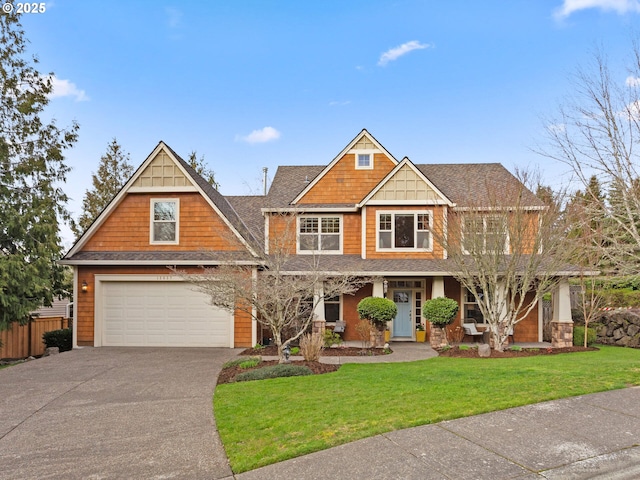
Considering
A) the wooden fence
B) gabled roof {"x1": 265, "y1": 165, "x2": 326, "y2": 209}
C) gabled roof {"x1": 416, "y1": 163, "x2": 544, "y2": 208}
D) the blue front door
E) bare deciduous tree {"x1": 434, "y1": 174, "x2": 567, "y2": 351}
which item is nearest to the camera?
bare deciduous tree {"x1": 434, "y1": 174, "x2": 567, "y2": 351}

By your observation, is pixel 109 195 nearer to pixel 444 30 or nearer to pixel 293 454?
pixel 444 30

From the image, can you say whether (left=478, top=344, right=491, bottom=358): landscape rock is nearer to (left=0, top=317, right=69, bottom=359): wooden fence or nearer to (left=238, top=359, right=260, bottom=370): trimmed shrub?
(left=238, top=359, right=260, bottom=370): trimmed shrub

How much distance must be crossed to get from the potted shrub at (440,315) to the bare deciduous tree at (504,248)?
2.86 feet

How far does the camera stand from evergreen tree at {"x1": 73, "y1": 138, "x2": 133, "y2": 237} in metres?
29.6

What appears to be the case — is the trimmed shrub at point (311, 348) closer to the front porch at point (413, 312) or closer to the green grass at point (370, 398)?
the green grass at point (370, 398)

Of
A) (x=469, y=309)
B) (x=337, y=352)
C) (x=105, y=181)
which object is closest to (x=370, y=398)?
(x=337, y=352)

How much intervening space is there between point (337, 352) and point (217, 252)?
5.28 m

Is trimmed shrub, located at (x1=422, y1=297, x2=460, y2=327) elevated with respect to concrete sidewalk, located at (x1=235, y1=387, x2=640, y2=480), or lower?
elevated

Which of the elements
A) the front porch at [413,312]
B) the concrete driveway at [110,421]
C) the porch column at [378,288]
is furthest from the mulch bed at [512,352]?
the concrete driveway at [110,421]

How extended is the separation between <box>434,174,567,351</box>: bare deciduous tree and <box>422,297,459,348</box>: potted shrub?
2.86ft

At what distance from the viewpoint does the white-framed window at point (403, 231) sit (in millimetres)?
15055

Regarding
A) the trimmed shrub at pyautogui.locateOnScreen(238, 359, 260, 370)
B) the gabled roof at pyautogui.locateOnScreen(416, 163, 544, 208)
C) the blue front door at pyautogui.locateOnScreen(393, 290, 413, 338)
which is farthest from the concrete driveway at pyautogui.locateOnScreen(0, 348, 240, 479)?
the gabled roof at pyautogui.locateOnScreen(416, 163, 544, 208)

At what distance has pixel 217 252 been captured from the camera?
45.9 ft

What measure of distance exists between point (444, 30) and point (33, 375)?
15972mm
